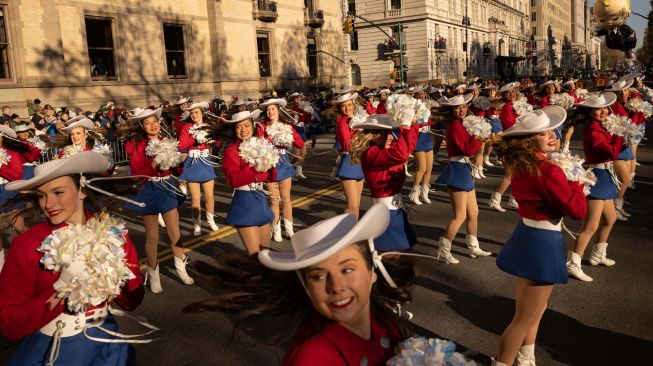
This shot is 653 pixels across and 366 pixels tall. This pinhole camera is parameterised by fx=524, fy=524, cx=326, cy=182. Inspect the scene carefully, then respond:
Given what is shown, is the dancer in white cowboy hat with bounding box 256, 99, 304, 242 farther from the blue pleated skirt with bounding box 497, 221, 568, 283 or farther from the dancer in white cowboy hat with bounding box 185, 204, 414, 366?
the dancer in white cowboy hat with bounding box 185, 204, 414, 366

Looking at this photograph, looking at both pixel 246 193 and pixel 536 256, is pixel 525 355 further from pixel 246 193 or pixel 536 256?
pixel 246 193

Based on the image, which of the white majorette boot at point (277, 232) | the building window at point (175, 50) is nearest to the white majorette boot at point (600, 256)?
the white majorette boot at point (277, 232)

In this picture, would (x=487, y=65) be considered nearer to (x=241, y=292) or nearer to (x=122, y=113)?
(x=122, y=113)

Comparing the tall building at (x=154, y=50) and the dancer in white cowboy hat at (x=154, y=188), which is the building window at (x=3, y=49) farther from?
the dancer in white cowboy hat at (x=154, y=188)

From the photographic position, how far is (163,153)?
255 inches

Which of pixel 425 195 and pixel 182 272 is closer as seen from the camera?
pixel 182 272

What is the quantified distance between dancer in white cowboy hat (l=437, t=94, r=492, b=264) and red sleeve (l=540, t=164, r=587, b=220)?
8.46ft

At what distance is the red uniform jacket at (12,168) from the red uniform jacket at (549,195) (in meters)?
7.20

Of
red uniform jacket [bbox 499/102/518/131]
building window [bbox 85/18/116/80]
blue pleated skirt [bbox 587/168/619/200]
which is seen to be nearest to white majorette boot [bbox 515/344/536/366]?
blue pleated skirt [bbox 587/168/619/200]

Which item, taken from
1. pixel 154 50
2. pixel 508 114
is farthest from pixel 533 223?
pixel 154 50

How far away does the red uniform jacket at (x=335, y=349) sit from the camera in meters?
1.99

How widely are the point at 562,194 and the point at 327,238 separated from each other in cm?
253

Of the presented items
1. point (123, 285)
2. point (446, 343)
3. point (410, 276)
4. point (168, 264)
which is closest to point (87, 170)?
point (123, 285)

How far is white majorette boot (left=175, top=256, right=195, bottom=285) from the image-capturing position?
6.53 m
